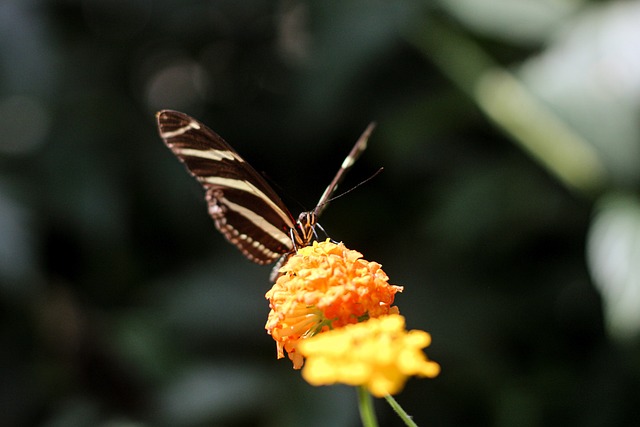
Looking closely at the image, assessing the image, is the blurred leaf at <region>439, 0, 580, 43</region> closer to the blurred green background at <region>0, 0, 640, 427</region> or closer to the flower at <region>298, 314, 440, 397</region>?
the blurred green background at <region>0, 0, 640, 427</region>

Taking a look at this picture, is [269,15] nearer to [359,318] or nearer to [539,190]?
[539,190]

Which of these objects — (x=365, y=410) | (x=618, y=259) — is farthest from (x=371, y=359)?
(x=618, y=259)

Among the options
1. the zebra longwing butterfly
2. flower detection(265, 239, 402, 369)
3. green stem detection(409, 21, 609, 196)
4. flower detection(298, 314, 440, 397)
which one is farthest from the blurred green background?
flower detection(298, 314, 440, 397)

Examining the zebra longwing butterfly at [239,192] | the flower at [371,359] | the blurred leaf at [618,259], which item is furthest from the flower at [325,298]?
the blurred leaf at [618,259]

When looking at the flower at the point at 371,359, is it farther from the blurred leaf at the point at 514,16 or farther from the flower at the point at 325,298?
the blurred leaf at the point at 514,16

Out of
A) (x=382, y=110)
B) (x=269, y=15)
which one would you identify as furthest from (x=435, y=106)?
(x=269, y=15)
